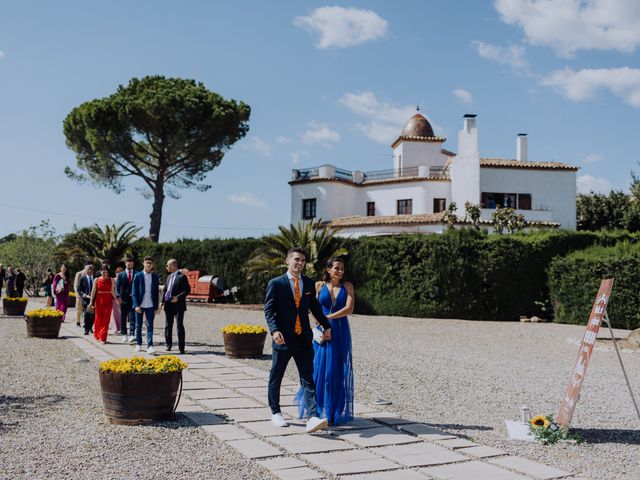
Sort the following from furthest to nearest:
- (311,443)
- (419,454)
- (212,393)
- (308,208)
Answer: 1. (308,208)
2. (212,393)
3. (311,443)
4. (419,454)

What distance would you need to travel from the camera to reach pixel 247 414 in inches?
270

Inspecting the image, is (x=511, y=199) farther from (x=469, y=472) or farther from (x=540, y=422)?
(x=469, y=472)

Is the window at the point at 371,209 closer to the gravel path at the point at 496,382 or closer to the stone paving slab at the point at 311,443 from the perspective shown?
the gravel path at the point at 496,382

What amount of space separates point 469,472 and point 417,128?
43341mm

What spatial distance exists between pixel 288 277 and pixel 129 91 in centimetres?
3605

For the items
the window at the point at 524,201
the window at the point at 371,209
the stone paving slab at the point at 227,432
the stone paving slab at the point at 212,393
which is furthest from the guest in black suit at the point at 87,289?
the window at the point at 371,209

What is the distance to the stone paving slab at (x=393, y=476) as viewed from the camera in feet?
15.6

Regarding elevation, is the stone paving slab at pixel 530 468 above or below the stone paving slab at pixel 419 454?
below

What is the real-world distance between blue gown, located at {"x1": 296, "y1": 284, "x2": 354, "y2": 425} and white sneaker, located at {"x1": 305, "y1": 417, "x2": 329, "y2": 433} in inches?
16.0

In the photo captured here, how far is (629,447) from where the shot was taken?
19.4ft

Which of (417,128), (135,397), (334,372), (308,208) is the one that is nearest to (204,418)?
(135,397)

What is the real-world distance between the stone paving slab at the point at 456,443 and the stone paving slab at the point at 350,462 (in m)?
0.79

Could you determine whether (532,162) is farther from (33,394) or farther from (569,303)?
(33,394)

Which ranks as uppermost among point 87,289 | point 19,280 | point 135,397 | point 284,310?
point 19,280
